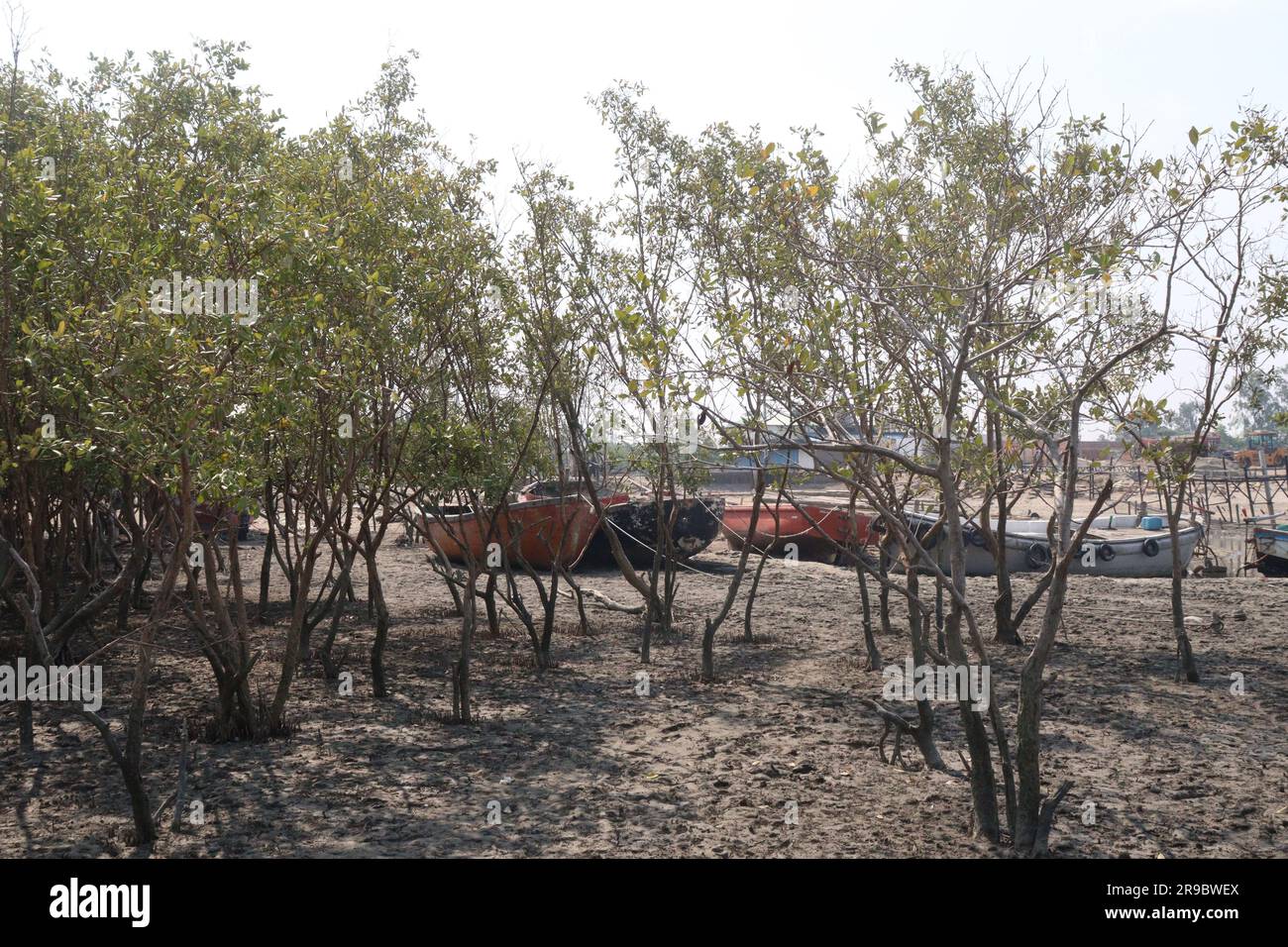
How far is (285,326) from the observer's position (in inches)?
259

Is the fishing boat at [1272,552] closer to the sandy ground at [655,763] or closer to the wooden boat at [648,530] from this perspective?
the wooden boat at [648,530]

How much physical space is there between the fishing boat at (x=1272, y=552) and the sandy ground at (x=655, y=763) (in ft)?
39.9

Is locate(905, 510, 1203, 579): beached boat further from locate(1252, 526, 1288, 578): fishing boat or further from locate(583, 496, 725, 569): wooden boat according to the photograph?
locate(583, 496, 725, 569): wooden boat

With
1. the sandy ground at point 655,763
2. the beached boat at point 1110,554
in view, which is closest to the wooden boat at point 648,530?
the beached boat at point 1110,554

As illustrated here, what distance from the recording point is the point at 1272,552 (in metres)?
24.5

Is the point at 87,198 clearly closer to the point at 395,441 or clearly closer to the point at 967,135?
the point at 395,441

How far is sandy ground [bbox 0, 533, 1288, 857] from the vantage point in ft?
22.3

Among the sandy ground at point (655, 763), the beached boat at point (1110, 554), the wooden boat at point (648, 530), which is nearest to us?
the sandy ground at point (655, 763)

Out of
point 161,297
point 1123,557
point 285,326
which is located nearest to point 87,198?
point 161,297

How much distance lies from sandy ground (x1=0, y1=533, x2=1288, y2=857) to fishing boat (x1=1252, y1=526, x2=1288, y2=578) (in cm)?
1215

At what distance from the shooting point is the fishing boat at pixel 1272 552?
2430 cm

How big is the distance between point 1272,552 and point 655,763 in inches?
813

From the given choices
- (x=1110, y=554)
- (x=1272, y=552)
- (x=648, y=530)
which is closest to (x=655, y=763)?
(x=648, y=530)

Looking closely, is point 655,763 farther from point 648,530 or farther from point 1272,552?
point 1272,552
